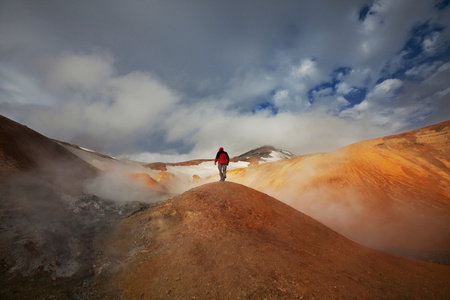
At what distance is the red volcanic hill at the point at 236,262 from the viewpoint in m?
5.02

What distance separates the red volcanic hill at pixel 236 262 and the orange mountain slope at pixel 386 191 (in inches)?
330

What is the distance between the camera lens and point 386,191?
62.1ft

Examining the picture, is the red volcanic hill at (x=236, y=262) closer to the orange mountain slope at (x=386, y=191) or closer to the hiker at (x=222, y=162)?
the hiker at (x=222, y=162)

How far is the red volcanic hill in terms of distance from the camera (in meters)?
5.02

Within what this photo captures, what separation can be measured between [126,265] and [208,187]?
17.3 ft

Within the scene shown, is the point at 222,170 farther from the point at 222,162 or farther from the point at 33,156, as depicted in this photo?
the point at 33,156

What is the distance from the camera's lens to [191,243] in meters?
6.68

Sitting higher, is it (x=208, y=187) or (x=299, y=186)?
(x=299, y=186)

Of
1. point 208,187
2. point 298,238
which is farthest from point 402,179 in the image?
point 208,187

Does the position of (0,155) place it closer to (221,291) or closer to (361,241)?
(221,291)

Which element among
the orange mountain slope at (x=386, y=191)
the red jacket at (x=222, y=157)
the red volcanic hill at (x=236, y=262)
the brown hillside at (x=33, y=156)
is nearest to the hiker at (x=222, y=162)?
the red jacket at (x=222, y=157)

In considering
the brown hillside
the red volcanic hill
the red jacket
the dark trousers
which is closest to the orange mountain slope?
the red volcanic hill

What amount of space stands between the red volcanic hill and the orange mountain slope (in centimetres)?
837

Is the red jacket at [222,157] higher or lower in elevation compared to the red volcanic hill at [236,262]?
higher
